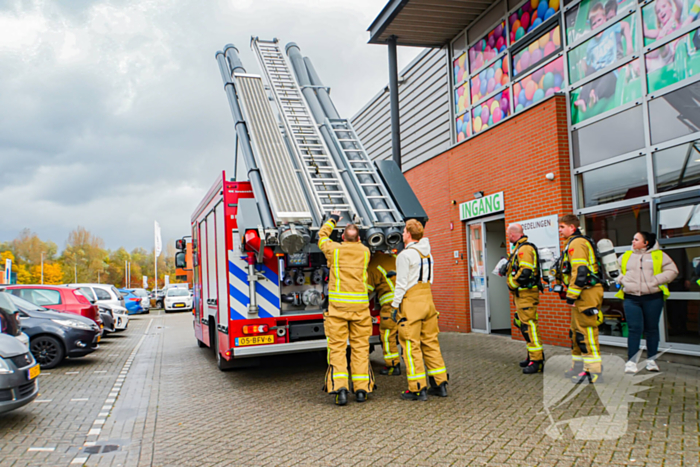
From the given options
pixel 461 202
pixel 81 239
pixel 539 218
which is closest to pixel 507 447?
pixel 539 218

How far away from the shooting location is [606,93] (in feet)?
27.3

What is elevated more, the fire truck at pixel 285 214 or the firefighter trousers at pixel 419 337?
the fire truck at pixel 285 214

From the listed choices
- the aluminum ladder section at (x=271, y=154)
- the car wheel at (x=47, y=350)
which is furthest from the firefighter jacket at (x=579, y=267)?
the car wheel at (x=47, y=350)

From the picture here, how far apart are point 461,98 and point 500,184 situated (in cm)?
282

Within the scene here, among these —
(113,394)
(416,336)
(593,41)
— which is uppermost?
(593,41)

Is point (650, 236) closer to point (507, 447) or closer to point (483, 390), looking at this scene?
point (483, 390)

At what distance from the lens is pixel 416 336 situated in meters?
5.75

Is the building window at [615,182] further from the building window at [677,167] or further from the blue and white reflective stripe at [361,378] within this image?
the blue and white reflective stripe at [361,378]

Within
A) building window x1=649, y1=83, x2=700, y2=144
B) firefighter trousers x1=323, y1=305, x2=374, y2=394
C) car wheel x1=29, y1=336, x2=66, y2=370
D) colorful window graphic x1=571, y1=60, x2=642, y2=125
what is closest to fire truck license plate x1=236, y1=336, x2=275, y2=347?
firefighter trousers x1=323, y1=305, x2=374, y2=394

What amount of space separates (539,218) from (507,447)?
5.98m

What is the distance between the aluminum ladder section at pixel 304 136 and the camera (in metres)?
6.64

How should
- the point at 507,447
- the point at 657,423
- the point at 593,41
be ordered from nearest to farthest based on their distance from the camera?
the point at 507,447, the point at 657,423, the point at 593,41

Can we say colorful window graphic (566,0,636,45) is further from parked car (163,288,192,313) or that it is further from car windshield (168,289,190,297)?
car windshield (168,289,190,297)

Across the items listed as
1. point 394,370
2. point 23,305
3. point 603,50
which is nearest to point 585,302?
point 394,370
